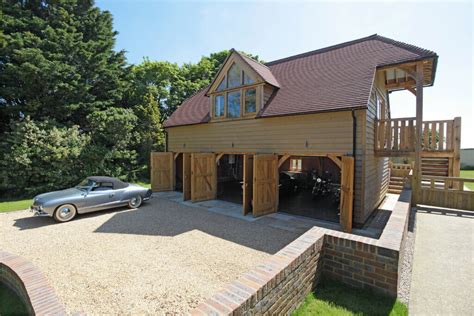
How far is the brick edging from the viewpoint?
112 inches

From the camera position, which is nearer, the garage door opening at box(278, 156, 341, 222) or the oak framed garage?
the oak framed garage

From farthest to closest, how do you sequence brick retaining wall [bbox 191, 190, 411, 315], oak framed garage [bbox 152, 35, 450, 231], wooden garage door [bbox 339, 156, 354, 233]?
1. oak framed garage [bbox 152, 35, 450, 231]
2. wooden garage door [bbox 339, 156, 354, 233]
3. brick retaining wall [bbox 191, 190, 411, 315]

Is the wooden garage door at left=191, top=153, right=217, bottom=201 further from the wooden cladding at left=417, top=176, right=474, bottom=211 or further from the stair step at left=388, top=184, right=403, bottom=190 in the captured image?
the stair step at left=388, top=184, right=403, bottom=190

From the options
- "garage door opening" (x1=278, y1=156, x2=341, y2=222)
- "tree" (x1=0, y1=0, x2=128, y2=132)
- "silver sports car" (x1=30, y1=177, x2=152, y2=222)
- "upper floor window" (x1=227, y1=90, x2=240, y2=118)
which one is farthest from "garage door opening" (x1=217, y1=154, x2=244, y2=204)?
"tree" (x1=0, y1=0, x2=128, y2=132)

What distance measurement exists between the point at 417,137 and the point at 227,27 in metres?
9.84

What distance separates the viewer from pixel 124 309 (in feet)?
11.3

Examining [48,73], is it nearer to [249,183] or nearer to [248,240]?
[249,183]

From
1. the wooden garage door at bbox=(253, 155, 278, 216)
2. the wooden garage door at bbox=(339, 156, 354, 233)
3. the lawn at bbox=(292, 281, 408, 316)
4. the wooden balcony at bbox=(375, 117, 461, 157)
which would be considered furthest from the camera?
the wooden garage door at bbox=(253, 155, 278, 216)

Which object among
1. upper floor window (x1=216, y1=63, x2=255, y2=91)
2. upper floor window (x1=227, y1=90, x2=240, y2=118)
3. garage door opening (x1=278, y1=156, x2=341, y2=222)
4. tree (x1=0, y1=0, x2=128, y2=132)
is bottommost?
garage door opening (x1=278, y1=156, x2=341, y2=222)

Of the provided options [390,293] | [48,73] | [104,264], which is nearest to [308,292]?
[390,293]

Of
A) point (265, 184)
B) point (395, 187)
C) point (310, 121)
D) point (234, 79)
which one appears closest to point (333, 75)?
point (310, 121)

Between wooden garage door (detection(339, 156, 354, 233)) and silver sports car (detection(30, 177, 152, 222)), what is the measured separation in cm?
807

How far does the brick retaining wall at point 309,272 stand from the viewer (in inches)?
99.6

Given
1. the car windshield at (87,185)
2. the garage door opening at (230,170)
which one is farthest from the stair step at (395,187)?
the car windshield at (87,185)
